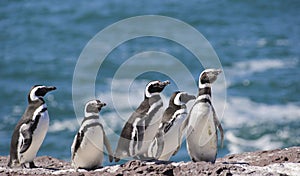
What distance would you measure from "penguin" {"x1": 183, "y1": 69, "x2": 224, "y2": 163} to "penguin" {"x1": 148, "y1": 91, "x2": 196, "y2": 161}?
101 mm

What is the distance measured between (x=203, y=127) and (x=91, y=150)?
49.7 inches

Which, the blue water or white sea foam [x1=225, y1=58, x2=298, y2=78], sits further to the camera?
white sea foam [x1=225, y1=58, x2=298, y2=78]

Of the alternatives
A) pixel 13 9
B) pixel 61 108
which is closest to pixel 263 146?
pixel 61 108

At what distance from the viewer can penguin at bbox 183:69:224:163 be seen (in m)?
8.37

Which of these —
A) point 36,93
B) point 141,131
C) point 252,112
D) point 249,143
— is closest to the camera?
point 141,131

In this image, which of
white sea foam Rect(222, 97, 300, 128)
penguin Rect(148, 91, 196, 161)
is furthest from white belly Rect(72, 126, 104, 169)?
white sea foam Rect(222, 97, 300, 128)

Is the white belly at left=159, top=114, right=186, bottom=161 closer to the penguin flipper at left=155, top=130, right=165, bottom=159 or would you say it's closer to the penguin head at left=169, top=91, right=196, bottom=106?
the penguin flipper at left=155, top=130, right=165, bottom=159

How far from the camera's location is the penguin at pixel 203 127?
27.5ft

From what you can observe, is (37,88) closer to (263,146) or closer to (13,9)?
(263,146)

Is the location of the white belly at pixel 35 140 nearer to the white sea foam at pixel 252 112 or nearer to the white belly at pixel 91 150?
the white belly at pixel 91 150

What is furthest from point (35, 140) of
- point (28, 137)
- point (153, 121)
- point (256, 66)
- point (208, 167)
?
point (256, 66)

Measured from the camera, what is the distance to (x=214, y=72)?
8.52 meters

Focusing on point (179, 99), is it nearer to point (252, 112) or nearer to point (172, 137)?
point (172, 137)

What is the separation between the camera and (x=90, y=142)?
8.21m
